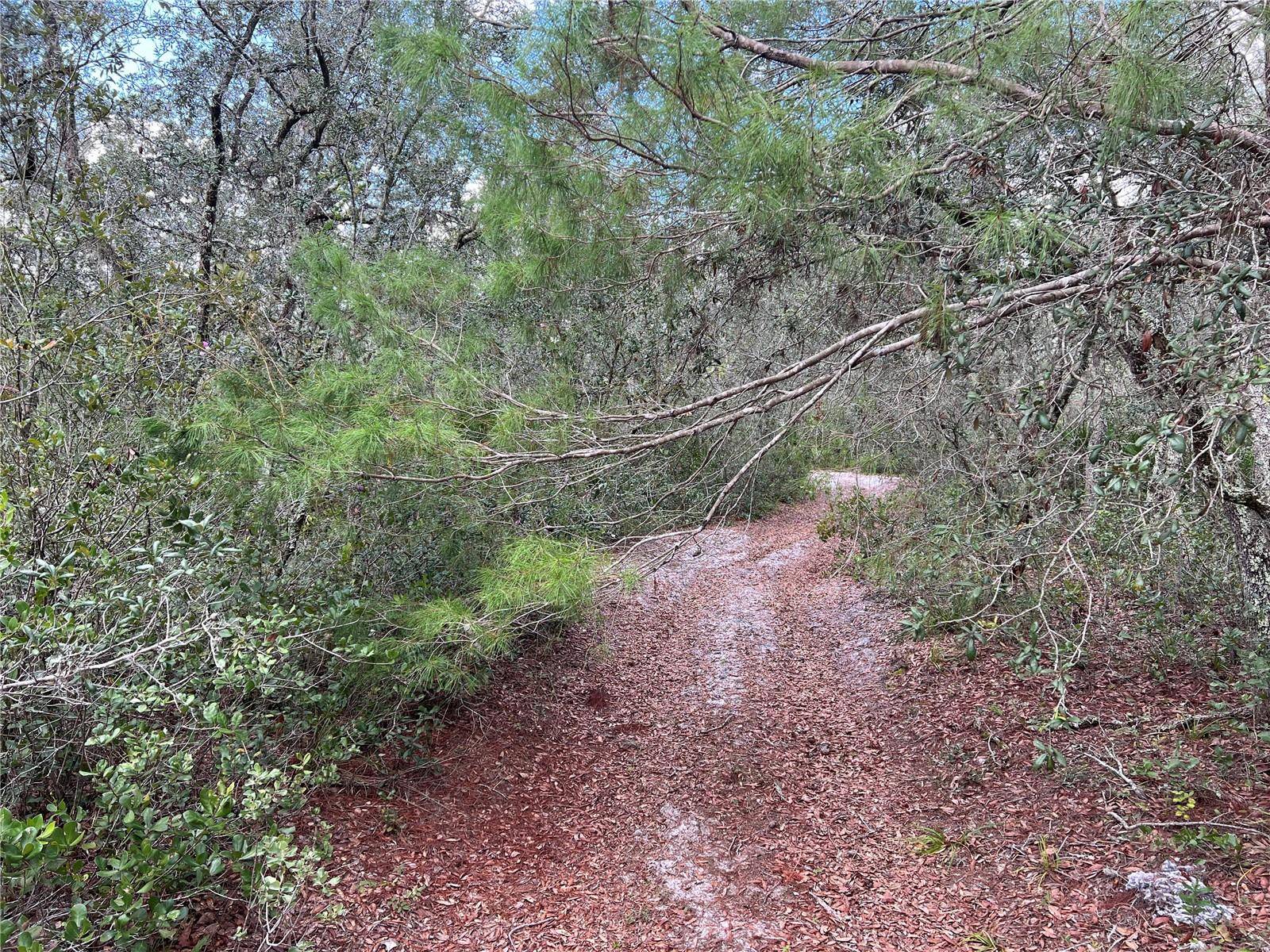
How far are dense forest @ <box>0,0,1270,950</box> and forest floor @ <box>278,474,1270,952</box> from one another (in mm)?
142

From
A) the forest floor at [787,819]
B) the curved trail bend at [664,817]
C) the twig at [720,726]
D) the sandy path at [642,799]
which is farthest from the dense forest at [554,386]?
the twig at [720,726]

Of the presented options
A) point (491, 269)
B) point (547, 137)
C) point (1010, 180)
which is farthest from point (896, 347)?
point (491, 269)

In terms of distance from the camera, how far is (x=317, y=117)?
17.8ft

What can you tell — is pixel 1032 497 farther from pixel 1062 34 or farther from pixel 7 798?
pixel 7 798

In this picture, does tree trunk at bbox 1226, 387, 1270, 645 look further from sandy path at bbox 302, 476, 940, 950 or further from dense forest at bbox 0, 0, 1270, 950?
sandy path at bbox 302, 476, 940, 950

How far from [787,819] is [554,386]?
2.83 meters

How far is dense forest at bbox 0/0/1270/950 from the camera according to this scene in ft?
7.62

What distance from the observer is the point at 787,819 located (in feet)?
12.2

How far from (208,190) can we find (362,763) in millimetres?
4486

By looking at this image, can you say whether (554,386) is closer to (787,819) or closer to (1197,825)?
(787,819)

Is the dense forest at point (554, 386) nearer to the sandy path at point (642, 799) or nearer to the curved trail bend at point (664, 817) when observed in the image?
the curved trail bend at point (664, 817)

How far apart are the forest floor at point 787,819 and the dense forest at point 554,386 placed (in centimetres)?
14

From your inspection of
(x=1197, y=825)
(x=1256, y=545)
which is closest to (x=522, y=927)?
(x=1197, y=825)

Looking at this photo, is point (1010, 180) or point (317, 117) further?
point (317, 117)
